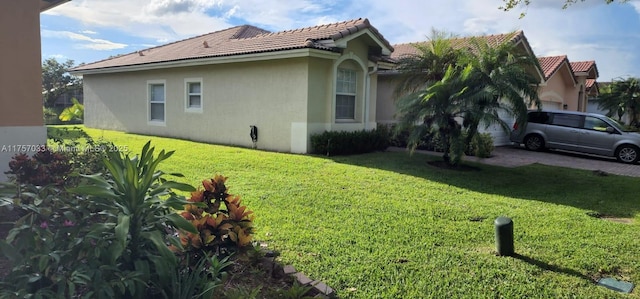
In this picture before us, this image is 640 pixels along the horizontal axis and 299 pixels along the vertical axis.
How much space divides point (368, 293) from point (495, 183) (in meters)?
7.19

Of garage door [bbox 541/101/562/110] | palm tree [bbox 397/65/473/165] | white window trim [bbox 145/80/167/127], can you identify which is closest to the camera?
palm tree [bbox 397/65/473/165]

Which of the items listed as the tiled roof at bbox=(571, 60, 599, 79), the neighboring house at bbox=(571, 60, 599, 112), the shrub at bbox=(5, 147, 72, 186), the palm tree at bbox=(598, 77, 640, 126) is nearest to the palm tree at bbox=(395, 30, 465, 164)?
the shrub at bbox=(5, 147, 72, 186)

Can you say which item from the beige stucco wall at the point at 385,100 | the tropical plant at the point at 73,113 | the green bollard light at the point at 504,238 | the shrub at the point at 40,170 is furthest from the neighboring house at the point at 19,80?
the tropical plant at the point at 73,113

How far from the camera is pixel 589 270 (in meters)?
4.45

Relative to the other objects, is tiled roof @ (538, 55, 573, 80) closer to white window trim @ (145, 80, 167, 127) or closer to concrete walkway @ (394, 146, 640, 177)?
concrete walkway @ (394, 146, 640, 177)

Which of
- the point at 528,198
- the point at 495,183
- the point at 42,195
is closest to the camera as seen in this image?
the point at 42,195

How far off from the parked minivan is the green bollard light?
34.3 feet

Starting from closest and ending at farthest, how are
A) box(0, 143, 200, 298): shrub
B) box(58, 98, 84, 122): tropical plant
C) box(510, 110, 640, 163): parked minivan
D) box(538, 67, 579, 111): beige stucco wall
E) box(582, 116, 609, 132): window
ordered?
box(0, 143, 200, 298): shrub → box(510, 110, 640, 163): parked minivan → box(582, 116, 609, 132): window → box(538, 67, 579, 111): beige stucco wall → box(58, 98, 84, 122): tropical plant

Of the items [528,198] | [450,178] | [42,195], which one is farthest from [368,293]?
[450,178]

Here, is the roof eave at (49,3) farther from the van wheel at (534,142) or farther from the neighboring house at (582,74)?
the neighboring house at (582,74)

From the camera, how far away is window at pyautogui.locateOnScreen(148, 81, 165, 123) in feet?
60.1

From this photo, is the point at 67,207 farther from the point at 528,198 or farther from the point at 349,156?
the point at 349,156

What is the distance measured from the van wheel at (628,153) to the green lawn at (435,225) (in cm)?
446

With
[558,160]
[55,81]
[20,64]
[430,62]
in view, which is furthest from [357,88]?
[55,81]
